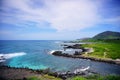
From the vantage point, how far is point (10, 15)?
5.98 metres

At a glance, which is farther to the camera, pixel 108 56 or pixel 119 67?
pixel 108 56

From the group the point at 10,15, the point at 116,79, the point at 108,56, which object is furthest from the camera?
the point at 108,56

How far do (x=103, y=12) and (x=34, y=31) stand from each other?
2.34 meters

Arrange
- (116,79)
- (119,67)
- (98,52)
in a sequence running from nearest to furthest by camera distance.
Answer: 1. (116,79)
2. (119,67)
3. (98,52)

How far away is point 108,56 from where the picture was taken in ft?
30.1

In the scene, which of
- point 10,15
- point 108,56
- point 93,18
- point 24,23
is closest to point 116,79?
point 93,18

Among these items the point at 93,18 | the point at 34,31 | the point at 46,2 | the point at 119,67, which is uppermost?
the point at 46,2

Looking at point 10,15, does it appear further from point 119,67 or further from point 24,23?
point 119,67

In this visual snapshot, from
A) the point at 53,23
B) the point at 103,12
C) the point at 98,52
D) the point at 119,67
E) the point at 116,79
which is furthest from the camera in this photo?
the point at 98,52

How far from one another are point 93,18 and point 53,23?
1293mm

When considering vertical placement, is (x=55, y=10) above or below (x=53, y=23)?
above

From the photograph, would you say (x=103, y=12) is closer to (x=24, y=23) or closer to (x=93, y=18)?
(x=93, y=18)

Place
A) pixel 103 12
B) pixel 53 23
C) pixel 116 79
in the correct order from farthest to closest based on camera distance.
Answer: pixel 53 23, pixel 103 12, pixel 116 79

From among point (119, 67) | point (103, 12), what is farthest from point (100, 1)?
point (119, 67)
